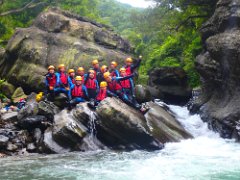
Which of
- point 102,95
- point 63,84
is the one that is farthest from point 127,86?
point 63,84

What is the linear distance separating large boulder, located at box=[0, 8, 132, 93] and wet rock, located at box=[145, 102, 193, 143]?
5.65 m

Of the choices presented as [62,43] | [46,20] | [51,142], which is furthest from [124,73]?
[46,20]

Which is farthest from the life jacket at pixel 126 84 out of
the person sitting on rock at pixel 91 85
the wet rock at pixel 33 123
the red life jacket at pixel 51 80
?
the wet rock at pixel 33 123

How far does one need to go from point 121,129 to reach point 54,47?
350 inches

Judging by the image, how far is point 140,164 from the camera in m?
9.77

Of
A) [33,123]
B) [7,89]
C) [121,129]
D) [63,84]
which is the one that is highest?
[63,84]

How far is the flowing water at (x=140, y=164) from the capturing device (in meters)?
8.61

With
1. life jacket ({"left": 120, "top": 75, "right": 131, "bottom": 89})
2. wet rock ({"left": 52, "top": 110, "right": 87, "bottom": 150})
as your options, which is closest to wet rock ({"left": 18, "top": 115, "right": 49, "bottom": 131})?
wet rock ({"left": 52, "top": 110, "right": 87, "bottom": 150})

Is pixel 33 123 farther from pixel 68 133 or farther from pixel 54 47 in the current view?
pixel 54 47

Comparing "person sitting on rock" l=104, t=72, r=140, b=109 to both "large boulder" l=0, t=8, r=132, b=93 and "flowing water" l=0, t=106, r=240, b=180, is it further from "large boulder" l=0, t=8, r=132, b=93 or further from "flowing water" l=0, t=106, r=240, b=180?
"large boulder" l=0, t=8, r=132, b=93

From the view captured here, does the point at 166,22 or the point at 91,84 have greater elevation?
the point at 166,22

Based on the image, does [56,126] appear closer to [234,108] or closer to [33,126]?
[33,126]

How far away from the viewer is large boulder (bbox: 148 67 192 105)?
867 inches

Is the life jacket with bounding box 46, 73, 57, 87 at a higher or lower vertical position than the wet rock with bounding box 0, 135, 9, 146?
higher
